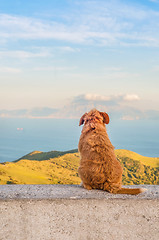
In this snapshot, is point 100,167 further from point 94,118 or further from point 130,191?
point 94,118

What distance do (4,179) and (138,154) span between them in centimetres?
457

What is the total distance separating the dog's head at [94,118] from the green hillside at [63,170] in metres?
2.55

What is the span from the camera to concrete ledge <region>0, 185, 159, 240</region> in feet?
10.2

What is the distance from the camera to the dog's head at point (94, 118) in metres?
3.99

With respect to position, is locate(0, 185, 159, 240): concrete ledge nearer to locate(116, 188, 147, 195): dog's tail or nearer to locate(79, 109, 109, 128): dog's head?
locate(116, 188, 147, 195): dog's tail

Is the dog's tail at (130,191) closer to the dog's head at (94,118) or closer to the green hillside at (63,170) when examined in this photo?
the dog's head at (94,118)

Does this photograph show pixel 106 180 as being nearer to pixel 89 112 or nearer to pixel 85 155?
pixel 85 155

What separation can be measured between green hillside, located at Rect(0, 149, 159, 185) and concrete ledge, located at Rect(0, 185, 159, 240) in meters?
2.93

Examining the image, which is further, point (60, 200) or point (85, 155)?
point (85, 155)

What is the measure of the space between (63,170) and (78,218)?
14.2 ft

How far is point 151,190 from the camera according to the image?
362cm

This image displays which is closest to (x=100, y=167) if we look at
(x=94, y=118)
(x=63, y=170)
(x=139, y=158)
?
(x=94, y=118)

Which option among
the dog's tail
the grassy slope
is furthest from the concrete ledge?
the grassy slope

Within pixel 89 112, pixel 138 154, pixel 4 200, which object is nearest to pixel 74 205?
pixel 4 200
